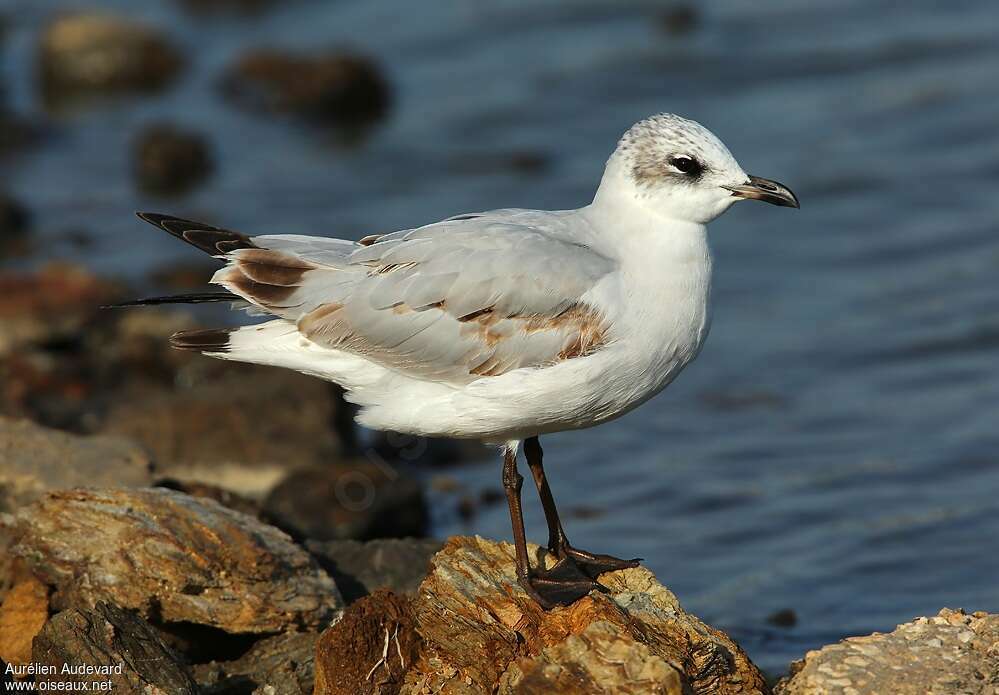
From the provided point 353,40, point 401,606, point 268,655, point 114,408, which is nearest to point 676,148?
point 401,606

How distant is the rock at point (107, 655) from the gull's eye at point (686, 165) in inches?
113

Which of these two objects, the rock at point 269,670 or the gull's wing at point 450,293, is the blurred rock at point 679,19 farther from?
the rock at point 269,670

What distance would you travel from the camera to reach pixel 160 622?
6191 millimetres

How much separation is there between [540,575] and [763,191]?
1.86 metres

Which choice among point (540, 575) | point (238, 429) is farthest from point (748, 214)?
point (540, 575)

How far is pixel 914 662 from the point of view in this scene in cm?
534

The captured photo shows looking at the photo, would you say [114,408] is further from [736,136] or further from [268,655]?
[736,136]

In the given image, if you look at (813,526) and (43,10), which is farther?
(43,10)

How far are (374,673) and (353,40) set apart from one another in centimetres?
1503

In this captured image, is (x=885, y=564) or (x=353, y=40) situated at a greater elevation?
(x=353, y=40)

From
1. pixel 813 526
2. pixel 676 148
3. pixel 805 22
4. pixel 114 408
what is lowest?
pixel 114 408

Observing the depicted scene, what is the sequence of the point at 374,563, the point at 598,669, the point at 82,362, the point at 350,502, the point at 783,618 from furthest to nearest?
the point at 82,362 → the point at 350,502 → the point at 783,618 → the point at 374,563 → the point at 598,669

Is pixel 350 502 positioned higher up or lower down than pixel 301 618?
lower down

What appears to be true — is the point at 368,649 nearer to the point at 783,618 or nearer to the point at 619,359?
the point at 619,359
